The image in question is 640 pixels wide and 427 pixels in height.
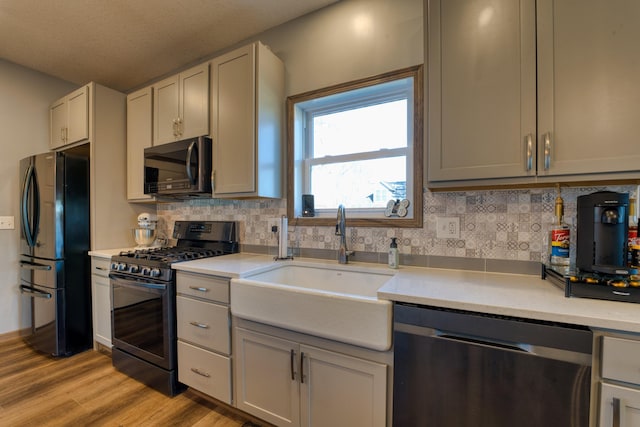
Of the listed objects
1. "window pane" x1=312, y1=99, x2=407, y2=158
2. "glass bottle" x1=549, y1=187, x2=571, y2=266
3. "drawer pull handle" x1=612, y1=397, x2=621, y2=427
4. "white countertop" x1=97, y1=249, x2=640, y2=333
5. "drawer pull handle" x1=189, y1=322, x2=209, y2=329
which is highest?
"window pane" x1=312, y1=99, x2=407, y2=158

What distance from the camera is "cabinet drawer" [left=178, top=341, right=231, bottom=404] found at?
1595 millimetres

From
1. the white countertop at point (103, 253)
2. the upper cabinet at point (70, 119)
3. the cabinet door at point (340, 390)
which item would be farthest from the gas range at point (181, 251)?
the upper cabinet at point (70, 119)

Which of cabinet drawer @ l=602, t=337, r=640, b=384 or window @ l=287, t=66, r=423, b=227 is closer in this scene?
cabinet drawer @ l=602, t=337, r=640, b=384

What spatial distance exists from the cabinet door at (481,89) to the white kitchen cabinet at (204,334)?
135 cm

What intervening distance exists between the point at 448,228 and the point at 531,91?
0.75 meters

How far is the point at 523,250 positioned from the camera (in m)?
1.42

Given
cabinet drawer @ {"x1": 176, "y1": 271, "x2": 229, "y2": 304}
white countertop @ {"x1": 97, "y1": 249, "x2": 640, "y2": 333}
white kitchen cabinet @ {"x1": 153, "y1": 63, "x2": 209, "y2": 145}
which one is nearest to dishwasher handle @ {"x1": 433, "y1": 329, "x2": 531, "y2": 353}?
white countertop @ {"x1": 97, "y1": 249, "x2": 640, "y2": 333}

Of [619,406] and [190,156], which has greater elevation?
[190,156]

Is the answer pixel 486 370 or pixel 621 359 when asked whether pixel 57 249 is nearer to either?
pixel 486 370

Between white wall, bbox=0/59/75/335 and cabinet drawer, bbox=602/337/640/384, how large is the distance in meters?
4.27

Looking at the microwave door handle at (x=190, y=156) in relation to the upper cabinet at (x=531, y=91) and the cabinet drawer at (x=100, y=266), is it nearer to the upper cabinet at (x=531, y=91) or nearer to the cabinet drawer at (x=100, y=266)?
the cabinet drawer at (x=100, y=266)

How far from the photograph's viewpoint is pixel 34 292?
247 centimetres

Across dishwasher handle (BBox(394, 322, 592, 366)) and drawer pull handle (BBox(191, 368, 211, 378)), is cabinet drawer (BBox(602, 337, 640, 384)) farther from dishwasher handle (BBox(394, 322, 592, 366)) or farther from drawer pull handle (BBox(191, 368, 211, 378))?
drawer pull handle (BBox(191, 368, 211, 378))

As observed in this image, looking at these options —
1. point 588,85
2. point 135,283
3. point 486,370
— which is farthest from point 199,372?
point 588,85
